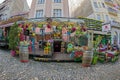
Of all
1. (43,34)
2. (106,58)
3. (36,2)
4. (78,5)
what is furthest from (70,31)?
(78,5)

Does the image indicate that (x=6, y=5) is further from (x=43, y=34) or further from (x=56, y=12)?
(x=43, y=34)

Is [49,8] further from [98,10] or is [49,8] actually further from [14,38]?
[14,38]

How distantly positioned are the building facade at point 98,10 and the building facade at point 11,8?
9.93 metres

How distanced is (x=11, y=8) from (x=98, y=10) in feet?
50.6

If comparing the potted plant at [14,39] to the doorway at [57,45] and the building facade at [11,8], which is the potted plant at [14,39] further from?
the building facade at [11,8]

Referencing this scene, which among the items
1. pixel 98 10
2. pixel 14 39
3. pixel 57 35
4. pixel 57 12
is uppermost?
pixel 98 10

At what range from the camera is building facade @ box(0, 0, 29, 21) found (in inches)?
1267

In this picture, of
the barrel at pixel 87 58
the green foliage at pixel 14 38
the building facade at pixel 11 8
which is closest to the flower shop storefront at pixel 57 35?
the green foliage at pixel 14 38

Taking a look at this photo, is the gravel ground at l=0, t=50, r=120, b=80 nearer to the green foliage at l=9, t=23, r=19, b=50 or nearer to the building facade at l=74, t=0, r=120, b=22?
the green foliage at l=9, t=23, r=19, b=50

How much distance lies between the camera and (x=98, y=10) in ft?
96.2

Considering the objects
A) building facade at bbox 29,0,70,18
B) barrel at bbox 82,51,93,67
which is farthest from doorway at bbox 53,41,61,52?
building facade at bbox 29,0,70,18

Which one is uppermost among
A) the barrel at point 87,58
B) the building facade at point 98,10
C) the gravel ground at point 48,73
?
the building facade at point 98,10

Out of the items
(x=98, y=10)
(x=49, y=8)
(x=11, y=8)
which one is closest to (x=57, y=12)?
(x=49, y=8)

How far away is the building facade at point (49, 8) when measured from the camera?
77.0 feet
